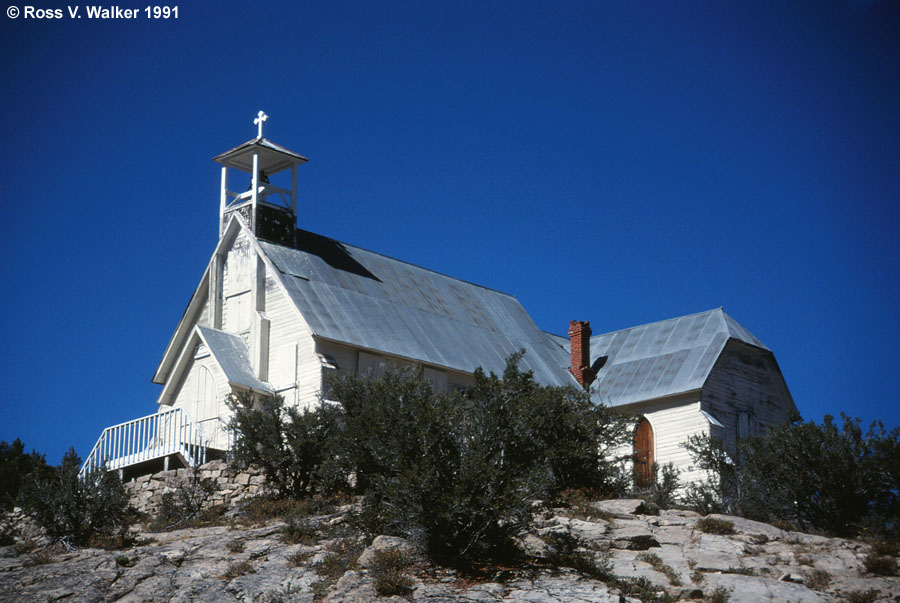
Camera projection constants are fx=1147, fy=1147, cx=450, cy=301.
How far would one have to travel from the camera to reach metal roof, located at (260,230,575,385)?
3256cm

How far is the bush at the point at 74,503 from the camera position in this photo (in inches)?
890

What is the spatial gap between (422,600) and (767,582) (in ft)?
19.5

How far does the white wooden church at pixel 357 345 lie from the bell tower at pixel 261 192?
4 centimetres

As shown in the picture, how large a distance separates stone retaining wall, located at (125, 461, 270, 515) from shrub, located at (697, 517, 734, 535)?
31.7 feet

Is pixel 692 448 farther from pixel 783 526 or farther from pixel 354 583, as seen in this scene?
pixel 354 583

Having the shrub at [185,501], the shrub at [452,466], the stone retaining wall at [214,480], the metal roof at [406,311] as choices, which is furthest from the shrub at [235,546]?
the metal roof at [406,311]

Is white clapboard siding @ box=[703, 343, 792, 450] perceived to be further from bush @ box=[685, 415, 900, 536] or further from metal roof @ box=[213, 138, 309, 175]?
metal roof @ box=[213, 138, 309, 175]

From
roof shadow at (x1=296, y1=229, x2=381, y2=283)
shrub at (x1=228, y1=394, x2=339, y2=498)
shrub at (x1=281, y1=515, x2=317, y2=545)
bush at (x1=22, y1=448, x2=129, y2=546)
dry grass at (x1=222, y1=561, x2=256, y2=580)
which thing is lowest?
dry grass at (x1=222, y1=561, x2=256, y2=580)

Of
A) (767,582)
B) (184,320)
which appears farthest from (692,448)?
(184,320)

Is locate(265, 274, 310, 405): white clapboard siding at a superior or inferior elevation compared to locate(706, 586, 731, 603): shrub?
superior

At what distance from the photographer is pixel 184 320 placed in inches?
1357

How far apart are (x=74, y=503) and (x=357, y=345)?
10.4 meters

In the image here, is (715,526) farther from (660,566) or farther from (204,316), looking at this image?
(204,316)

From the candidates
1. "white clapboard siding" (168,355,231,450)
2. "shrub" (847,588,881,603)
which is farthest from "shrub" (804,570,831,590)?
"white clapboard siding" (168,355,231,450)
